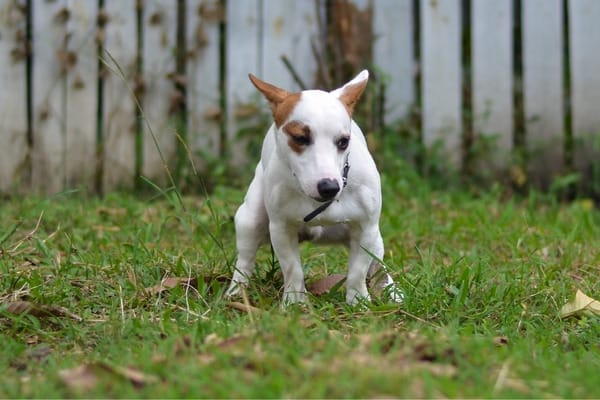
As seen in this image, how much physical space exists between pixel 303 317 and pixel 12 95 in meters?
3.80

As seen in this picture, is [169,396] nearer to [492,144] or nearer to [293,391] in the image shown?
[293,391]

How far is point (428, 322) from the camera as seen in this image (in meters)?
3.30

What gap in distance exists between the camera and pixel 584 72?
6387 millimetres

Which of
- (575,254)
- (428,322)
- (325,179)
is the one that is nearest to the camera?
(325,179)

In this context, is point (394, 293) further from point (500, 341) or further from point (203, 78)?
point (203, 78)

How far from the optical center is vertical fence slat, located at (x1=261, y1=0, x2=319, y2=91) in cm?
635

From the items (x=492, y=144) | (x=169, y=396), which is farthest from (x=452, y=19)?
(x=169, y=396)

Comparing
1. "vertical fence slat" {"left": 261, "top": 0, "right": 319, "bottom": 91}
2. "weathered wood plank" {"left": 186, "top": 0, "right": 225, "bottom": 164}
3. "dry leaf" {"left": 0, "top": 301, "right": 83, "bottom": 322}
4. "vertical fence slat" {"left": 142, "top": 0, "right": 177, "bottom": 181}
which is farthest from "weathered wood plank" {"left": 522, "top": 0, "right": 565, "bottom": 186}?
"dry leaf" {"left": 0, "top": 301, "right": 83, "bottom": 322}

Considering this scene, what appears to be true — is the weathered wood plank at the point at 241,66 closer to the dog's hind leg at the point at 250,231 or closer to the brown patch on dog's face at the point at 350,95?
the dog's hind leg at the point at 250,231

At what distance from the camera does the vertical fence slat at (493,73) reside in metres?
6.38

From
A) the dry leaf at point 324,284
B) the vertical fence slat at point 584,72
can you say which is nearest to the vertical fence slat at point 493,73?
the vertical fence slat at point 584,72

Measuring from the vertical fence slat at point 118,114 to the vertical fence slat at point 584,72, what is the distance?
2.90 metres

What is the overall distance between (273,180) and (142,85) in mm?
3115

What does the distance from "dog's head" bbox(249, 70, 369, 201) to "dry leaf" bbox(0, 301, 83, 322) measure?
909 mm
